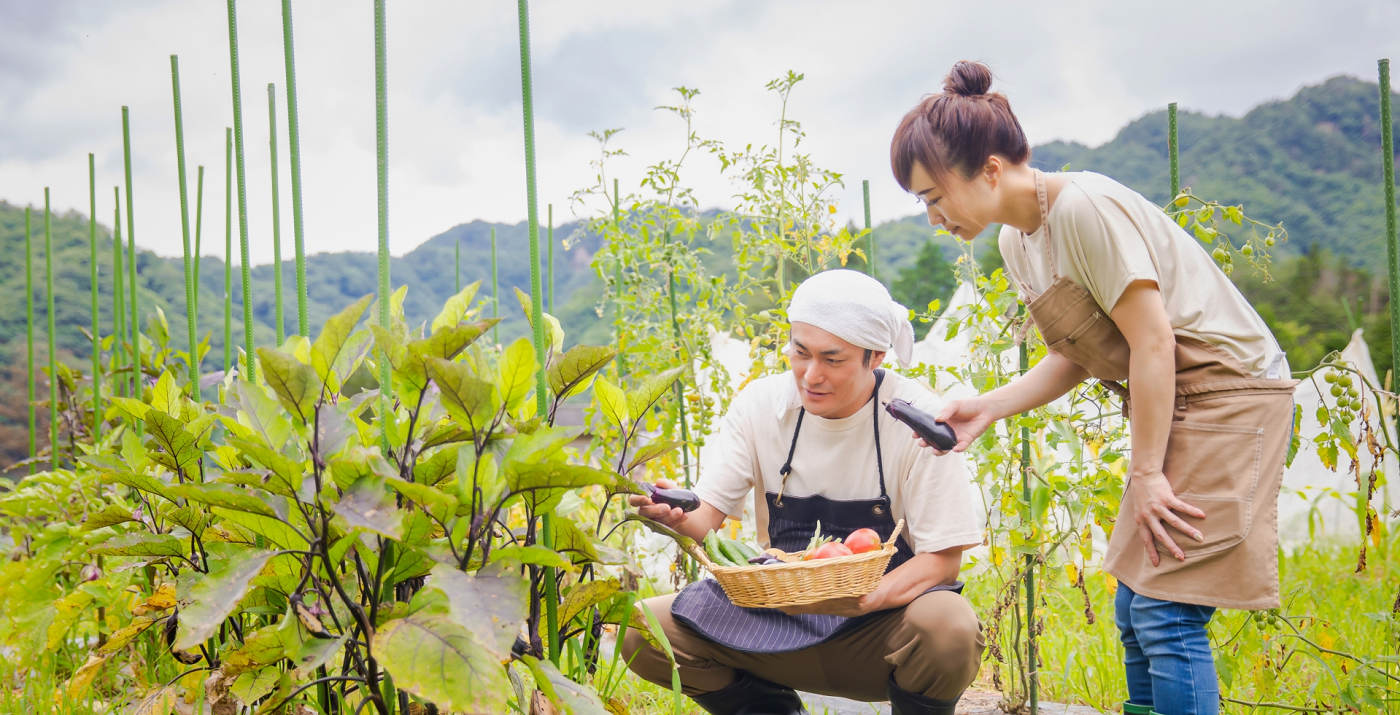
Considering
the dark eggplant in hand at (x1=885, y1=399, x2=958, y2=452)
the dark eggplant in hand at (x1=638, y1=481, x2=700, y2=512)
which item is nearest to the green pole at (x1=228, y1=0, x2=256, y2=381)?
the dark eggplant in hand at (x1=638, y1=481, x2=700, y2=512)

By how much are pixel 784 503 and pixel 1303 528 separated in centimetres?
510

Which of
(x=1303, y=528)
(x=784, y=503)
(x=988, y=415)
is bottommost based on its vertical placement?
(x=1303, y=528)

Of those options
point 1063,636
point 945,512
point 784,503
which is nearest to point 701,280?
point 784,503

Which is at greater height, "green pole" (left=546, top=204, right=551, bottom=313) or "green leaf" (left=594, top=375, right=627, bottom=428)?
"green pole" (left=546, top=204, right=551, bottom=313)

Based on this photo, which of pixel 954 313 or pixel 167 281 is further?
pixel 167 281

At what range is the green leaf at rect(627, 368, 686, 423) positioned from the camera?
4.06 ft

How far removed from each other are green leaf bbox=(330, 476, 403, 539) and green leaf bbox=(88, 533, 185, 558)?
21.9 inches

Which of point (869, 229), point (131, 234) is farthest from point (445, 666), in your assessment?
point (131, 234)

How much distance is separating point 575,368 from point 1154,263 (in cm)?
98

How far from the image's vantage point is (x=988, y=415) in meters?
1.64

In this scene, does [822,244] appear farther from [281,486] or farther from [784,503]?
[281,486]

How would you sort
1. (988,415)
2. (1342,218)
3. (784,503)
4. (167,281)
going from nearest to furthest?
1. (988,415)
2. (784,503)
3. (167,281)
4. (1342,218)

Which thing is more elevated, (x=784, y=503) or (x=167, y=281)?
(x=167, y=281)

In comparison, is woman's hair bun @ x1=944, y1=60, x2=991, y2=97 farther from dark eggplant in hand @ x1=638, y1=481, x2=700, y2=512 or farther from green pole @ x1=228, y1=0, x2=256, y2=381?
green pole @ x1=228, y1=0, x2=256, y2=381
